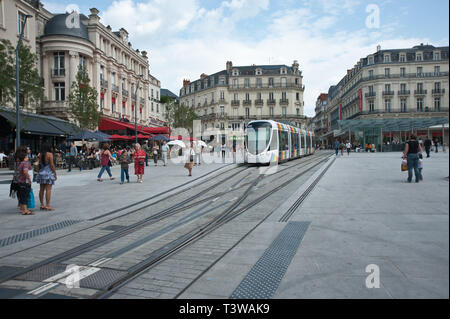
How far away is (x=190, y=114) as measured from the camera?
1930 inches

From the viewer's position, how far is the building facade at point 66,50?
2591 centimetres

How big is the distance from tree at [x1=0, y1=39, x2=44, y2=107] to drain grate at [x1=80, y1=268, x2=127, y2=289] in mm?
18815

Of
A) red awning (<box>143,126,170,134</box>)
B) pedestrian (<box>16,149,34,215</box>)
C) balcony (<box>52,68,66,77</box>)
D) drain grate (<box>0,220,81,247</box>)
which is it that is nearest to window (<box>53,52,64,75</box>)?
balcony (<box>52,68,66,77</box>)

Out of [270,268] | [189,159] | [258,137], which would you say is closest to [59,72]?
[258,137]

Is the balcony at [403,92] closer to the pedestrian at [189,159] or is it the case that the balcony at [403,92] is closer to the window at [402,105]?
the window at [402,105]

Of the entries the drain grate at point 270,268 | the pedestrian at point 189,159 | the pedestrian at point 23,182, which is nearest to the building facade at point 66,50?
the pedestrian at point 189,159

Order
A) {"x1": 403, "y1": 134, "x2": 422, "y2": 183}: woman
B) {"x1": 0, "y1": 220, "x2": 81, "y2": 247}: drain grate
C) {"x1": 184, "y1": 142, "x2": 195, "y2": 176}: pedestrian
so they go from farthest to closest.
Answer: {"x1": 184, "y1": 142, "x2": 195, "y2": 176}: pedestrian, {"x1": 403, "y1": 134, "x2": 422, "y2": 183}: woman, {"x1": 0, "y1": 220, "x2": 81, "y2": 247}: drain grate

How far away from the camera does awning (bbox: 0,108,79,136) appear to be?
20180 mm

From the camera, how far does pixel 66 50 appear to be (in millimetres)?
30797

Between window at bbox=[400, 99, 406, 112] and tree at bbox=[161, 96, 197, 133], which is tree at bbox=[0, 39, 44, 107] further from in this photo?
tree at bbox=[161, 96, 197, 133]

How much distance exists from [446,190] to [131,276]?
3214 millimetres

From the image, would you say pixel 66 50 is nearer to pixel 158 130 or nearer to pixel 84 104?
pixel 84 104

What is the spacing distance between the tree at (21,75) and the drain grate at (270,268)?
19334 millimetres
